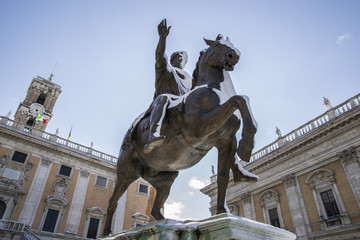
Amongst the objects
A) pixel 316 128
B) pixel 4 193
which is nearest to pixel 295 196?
pixel 316 128

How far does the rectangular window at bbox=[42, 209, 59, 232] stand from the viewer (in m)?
19.1

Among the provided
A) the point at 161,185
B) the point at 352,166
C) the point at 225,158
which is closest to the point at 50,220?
the point at 161,185

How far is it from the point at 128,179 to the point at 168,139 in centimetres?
113

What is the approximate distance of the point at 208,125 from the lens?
254 cm

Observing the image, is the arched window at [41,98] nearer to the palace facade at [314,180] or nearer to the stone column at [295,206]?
the palace facade at [314,180]

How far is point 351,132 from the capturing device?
15469mm

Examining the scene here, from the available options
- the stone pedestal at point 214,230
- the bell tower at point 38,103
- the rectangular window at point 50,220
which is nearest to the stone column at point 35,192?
the rectangular window at point 50,220

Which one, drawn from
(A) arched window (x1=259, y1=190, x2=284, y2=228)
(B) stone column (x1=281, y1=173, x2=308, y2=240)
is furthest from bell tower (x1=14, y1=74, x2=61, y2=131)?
(B) stone column (x1=281, y1=173, x2=308, y2=240)

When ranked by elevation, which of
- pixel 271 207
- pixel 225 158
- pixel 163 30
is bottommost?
pixel 225 158

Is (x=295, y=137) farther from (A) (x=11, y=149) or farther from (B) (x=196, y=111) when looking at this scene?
(A) (x=11, y=149)

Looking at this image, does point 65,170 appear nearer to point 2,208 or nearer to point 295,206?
point 2,208

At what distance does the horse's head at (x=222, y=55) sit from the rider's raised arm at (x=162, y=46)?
2.45 ft

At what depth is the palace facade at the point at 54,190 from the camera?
18.4 metres

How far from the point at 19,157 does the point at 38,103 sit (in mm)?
21562
